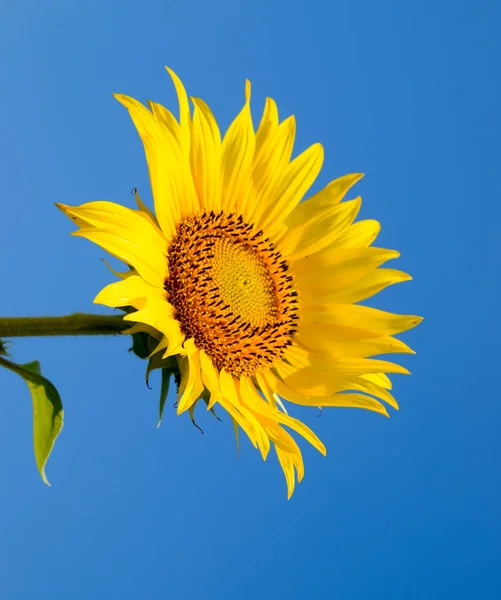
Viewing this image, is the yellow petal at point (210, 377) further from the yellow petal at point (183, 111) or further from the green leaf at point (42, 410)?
the yellow petal at point (183, 111)

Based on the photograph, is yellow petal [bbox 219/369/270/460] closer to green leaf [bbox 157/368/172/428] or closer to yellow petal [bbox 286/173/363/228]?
green leaf [bbox 157/368/172/428]

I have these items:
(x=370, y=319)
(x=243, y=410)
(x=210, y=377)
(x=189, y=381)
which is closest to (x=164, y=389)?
(x=189, y=381)

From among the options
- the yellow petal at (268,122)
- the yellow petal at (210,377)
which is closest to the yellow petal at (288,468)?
the yellow petal at (210,377)

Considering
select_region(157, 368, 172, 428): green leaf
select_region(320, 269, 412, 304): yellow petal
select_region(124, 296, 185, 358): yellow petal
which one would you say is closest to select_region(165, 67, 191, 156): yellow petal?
select_region(124, 296, 185, 358): yellow petal

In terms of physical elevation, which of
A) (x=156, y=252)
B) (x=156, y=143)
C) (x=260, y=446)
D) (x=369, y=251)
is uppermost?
(x=369, y=251)

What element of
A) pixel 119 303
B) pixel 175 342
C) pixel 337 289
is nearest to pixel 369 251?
pixel 337 289

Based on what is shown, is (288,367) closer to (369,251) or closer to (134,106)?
(369,251)

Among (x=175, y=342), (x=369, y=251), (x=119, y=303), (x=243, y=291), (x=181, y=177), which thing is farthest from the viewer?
(x=369, y=251)
